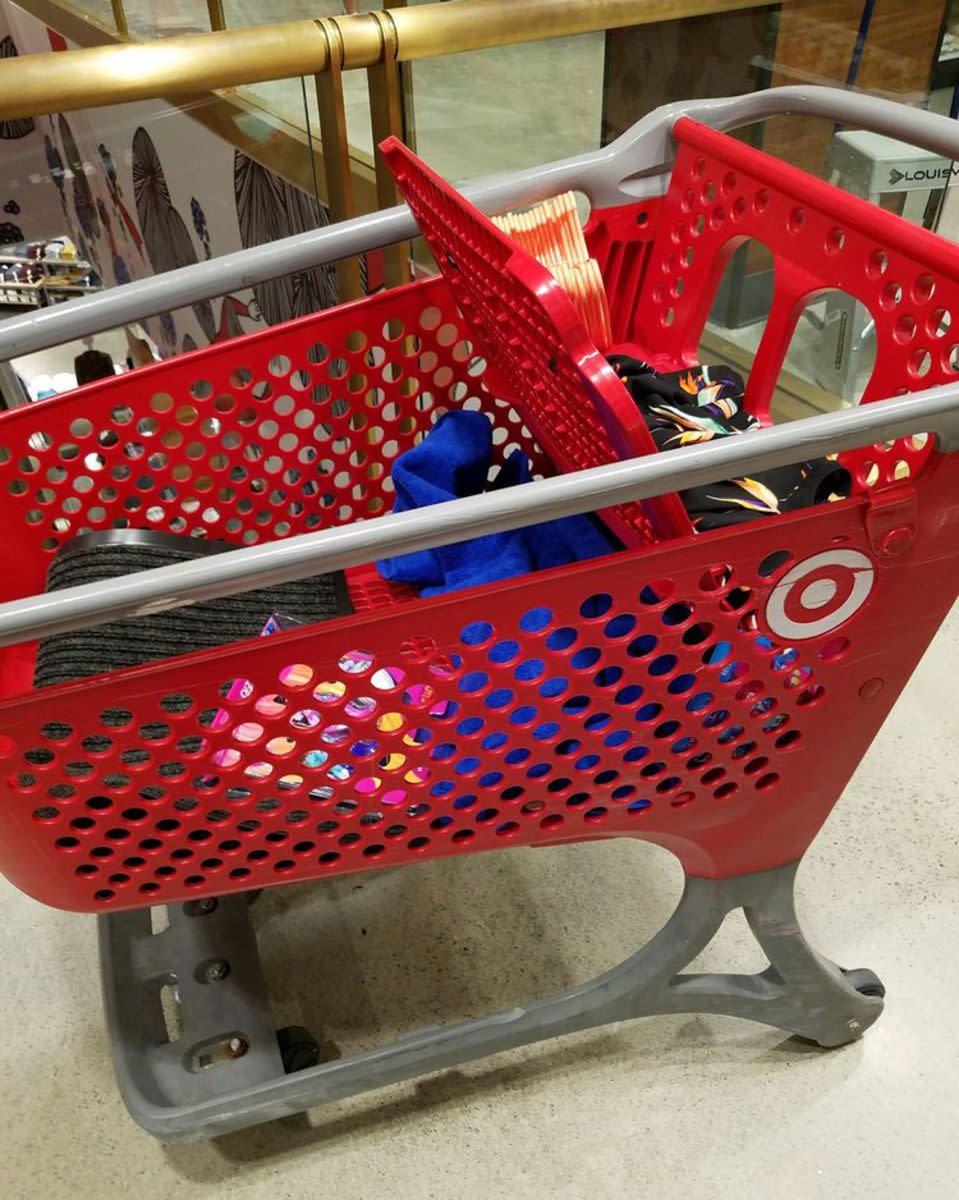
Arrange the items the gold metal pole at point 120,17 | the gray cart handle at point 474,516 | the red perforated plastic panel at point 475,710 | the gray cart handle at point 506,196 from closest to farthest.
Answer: the gray cart handle at point 474,516
the red perforated plastic panel at point 475,710
the gray cart handle at point 506,196
the gold metal pole at point 120,17

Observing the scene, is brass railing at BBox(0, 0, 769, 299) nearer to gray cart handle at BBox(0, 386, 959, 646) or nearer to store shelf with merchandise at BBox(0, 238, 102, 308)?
store shelf with merchandise at BBox(0, 238, 102, 308)

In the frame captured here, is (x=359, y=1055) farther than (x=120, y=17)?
No

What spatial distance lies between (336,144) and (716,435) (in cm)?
82

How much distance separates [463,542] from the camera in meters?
0.98

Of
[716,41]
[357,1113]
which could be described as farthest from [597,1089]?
[716,41]

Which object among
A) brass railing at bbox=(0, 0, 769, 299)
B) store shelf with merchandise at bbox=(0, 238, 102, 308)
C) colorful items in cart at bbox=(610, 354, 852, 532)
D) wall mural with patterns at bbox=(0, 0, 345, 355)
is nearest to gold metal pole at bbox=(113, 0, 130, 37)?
wall mural with patterns at bbox=(0, 0, 345, 355)

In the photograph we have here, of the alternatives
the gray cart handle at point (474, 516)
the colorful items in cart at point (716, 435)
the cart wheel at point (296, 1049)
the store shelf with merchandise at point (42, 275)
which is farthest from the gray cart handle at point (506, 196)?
the store shelf with merchandise at point (42, 275)

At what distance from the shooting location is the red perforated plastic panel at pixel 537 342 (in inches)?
26.6

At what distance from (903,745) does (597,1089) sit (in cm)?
72

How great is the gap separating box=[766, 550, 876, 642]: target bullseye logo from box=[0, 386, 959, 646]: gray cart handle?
10cm

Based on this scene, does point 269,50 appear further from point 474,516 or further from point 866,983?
point 866,983

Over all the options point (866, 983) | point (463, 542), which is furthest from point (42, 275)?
point (866, 983)

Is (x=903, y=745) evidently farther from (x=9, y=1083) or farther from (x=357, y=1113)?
(x=9, y=1083)

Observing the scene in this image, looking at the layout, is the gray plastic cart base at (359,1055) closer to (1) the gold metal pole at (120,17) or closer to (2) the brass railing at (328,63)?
(2) the brass railing at (328,63)
